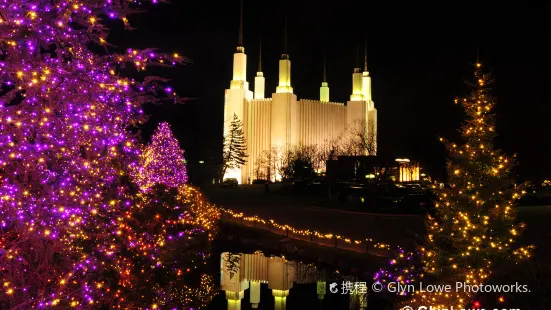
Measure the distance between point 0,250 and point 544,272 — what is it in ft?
18.0

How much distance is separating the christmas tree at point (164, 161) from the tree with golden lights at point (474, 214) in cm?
1083

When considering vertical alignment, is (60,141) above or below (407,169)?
below

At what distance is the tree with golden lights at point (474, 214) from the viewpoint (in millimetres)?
6496

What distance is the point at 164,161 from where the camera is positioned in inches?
663

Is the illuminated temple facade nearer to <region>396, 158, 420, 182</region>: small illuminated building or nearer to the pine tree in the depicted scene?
the pine tree

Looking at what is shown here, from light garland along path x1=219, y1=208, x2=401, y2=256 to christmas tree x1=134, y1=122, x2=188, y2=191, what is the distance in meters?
2.62

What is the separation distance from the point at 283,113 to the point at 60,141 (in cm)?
5866

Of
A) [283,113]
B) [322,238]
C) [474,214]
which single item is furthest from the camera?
[283,113]

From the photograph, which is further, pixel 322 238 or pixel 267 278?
pixel 322 238

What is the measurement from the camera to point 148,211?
8.43 meters

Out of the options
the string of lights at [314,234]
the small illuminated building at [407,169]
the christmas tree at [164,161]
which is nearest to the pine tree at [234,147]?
the small illuminated building at [407,169]

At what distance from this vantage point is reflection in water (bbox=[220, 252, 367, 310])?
28.5ft

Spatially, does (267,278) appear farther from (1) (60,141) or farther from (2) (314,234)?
(1) (60,141)

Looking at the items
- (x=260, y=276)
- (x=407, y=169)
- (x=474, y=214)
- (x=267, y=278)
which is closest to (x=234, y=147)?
(x=407, y=169)
